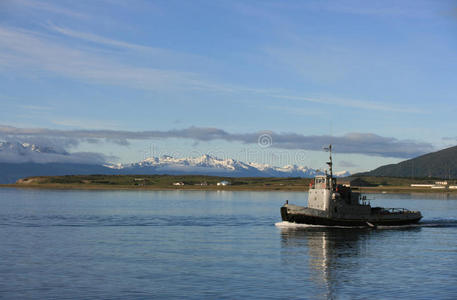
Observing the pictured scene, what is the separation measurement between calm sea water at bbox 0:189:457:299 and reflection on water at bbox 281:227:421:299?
0.10 m

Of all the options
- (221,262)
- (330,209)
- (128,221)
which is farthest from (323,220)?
(221,262)

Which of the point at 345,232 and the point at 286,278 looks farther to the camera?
the point at 345,232

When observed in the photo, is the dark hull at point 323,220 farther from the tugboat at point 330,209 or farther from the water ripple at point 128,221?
the water ripple at point 128,221

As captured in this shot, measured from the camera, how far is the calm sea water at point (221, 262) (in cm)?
3962

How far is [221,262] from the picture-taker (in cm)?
5144

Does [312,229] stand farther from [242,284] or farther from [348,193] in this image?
[242,284]

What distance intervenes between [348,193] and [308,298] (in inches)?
2116

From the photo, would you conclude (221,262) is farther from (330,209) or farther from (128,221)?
(128,221)

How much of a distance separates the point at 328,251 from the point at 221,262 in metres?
15.4

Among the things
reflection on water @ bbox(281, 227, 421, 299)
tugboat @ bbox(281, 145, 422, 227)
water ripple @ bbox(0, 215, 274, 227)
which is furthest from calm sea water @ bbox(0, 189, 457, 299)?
tugboat @ bbox(281, 145, 422, 227)

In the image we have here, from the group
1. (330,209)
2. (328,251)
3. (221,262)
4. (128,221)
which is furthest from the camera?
(128,221)

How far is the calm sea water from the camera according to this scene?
39.6 metres

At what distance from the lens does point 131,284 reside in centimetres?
4131

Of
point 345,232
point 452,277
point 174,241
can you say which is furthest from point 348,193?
point 452,277
